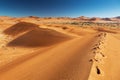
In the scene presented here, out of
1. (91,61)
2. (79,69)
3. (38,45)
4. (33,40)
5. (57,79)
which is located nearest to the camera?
(57,79)

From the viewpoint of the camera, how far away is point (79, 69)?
5441 millimetres

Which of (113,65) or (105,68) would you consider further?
(113,65)

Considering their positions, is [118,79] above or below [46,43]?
above

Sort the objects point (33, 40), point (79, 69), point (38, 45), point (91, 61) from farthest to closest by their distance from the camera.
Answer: point (33, 40), point (38, 45), point (91, 61), point (79, 69)

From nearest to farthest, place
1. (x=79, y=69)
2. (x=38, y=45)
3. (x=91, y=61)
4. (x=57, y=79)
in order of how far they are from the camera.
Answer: (x=57, y=79) → (x=79, y=69) → (x=91, y=61) → (x=38, y=45)

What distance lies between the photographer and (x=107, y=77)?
5012mm

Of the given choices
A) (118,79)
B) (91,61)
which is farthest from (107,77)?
(91,61)

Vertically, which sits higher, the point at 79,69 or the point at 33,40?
the point at 79,69

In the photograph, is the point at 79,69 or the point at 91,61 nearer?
the point at 79,69

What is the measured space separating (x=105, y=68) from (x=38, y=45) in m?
10.6

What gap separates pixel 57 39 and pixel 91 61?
10284 millimetres

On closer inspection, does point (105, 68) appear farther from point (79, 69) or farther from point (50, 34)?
point (50, 34)

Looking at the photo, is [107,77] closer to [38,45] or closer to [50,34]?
[38,45]

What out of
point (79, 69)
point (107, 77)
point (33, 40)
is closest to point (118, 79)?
point (107, 77)
